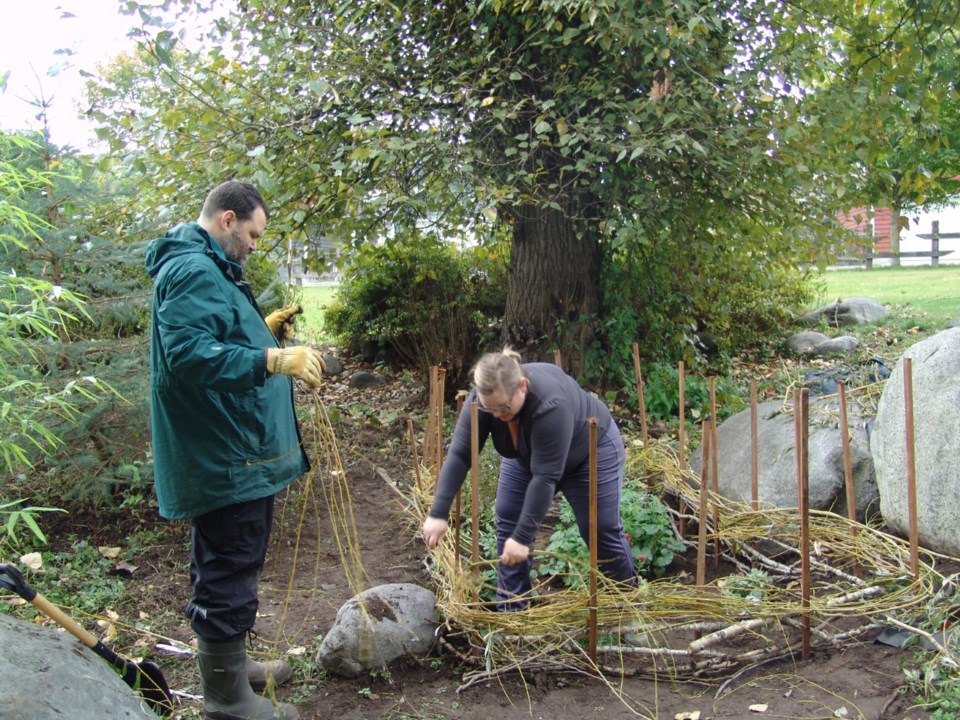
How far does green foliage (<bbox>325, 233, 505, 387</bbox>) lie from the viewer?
800 centimetres

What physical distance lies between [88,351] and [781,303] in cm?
810

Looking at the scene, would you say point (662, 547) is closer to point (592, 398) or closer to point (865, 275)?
point (592, 398)

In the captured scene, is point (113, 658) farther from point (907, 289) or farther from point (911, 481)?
point (907, 289)

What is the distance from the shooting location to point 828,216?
645 cm

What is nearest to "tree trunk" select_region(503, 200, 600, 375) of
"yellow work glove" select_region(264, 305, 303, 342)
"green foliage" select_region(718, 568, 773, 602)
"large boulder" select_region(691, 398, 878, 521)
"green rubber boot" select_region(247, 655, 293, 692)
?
"large boulder" select_region(691, 398, 878, 521)

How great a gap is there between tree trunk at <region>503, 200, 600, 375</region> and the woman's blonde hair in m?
3.82

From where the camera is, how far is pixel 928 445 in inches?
155

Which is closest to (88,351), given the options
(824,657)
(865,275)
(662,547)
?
(662,547)

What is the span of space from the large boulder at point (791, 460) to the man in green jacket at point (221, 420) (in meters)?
2.94

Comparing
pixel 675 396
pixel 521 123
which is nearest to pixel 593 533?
pixel 521 123

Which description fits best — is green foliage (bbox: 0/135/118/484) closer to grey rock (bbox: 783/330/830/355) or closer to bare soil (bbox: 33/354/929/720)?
bare soil (bbox: 33/354/929/720)

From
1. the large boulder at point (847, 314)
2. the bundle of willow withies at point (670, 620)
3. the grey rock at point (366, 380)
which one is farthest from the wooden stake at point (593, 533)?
the large boulder at point (847, 314)

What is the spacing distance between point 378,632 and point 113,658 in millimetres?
1008

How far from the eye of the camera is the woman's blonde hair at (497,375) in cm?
301
